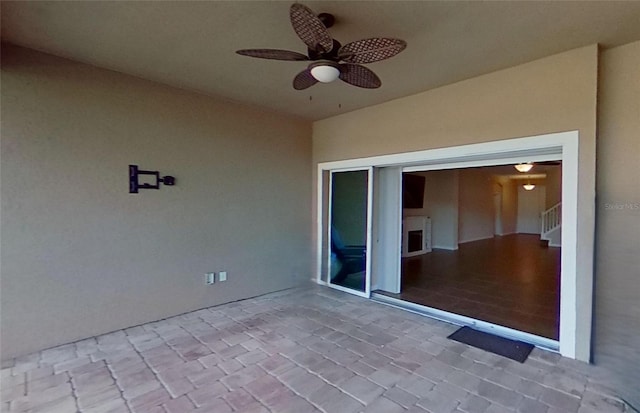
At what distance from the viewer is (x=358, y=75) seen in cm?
268

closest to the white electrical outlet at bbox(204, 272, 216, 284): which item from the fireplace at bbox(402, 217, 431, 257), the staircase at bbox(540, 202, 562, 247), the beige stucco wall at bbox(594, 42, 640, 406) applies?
the beige stucco wall at bbox(594, 42, 640, 406)

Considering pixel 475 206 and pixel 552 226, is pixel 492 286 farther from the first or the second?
pixel 552 226

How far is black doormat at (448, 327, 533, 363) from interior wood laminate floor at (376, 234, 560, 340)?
0.40 meters

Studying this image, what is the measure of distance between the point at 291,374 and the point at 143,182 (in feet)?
8.95

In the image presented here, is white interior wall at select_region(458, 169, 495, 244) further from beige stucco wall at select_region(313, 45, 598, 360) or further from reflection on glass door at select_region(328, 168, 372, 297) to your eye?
beige stucco wall at select_region(313, 45, 598, 360)

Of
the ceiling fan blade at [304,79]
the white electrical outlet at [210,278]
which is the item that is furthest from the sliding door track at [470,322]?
the ceiling fan blade at [304,79]

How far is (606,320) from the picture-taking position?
293 cm

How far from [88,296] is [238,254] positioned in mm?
1818

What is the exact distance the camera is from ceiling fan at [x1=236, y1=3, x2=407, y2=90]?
2.02 metres

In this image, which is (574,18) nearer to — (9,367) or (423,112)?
(423,112)

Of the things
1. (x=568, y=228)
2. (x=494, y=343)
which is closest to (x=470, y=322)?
(x=494, y=343)

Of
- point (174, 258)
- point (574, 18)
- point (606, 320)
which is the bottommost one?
point (606, 320)

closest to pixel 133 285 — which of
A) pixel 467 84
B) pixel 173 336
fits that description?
pixel 173 336

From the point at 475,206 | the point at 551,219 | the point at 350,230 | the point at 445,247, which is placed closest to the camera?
the point at 350,230
